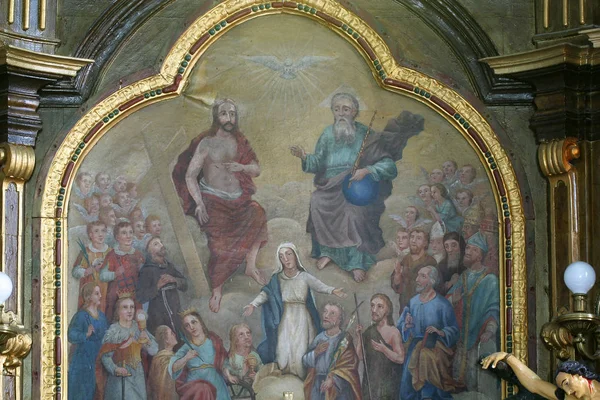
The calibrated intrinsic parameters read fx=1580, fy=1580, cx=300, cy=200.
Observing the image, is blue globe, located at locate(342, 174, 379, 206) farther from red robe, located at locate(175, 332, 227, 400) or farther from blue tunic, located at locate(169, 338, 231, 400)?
red robe, located at locate(175, 332, 227, 400)

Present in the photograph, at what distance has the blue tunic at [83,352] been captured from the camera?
10.2 meters

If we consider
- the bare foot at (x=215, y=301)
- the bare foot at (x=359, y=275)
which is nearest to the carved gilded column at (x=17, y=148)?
the bare foot at (x=215, y=301)

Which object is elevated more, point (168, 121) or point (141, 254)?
point (168, 121)

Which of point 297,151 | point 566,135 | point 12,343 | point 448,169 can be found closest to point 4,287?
point 12,343

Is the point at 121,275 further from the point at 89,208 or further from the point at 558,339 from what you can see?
the point at 558,339

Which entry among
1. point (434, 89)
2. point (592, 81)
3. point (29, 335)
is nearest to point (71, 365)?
point (29, 335)

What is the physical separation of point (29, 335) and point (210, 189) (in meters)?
1.53

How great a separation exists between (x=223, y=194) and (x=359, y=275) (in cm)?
106

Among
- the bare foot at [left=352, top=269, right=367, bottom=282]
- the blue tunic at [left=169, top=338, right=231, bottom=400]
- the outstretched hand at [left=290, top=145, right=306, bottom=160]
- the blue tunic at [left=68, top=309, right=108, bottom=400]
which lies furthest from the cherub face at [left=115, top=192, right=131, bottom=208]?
the bare foot at [left=352, top=269, right=367, bottom=282]

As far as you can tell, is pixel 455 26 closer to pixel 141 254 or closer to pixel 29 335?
pixel 141 254

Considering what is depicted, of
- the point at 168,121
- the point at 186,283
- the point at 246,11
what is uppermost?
the point at 246,11

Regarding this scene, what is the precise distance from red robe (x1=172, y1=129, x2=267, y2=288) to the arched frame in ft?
1.97

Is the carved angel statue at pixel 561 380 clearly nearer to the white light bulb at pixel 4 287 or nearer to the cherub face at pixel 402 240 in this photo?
the cherub face at pixel 402 240

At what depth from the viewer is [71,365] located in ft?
33.7
